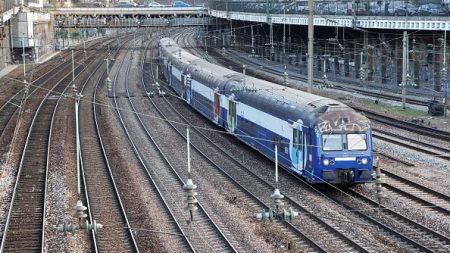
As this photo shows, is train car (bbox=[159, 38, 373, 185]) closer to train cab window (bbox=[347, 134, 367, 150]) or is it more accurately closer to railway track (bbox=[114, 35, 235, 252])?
train cab window (bbox=[347, 134, 367, 150])

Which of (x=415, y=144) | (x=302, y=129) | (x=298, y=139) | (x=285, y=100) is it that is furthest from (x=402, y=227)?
(x=415, y=144)

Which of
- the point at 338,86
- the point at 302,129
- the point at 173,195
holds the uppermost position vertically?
the point at 302,129

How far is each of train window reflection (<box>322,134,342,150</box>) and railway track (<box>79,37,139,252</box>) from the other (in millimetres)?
6679

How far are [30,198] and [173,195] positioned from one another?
15.6 feet

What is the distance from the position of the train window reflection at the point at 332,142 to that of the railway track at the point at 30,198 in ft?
29.6

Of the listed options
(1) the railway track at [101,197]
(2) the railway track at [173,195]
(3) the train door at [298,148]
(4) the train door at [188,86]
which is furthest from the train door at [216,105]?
(3) the train door at [298,148]

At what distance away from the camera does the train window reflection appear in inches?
931

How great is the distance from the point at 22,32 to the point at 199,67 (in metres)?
32.4

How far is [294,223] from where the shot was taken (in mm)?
21281

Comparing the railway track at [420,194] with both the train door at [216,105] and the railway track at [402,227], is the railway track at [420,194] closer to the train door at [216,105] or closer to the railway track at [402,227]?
the railway track at [402,227]

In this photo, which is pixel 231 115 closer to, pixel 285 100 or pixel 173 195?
pixel 285 100

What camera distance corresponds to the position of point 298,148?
981 inches

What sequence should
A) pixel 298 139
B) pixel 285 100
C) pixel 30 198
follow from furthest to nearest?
pixel 285 100
pixel 298 139
pixel 30 198

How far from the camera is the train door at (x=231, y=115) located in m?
33.6
